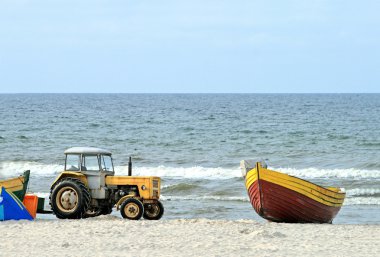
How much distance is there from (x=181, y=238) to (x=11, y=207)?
4080 millimetres

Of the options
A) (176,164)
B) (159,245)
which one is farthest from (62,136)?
(159,245)

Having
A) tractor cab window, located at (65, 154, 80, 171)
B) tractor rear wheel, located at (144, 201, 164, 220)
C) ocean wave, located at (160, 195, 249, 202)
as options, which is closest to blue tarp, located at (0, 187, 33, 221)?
tractor cab window, located at (65, 154, 80, 171)

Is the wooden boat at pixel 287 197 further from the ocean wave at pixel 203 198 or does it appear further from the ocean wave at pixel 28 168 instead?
the ocean wave at pixel 28 168

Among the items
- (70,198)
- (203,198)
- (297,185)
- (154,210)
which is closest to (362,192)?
(203,198)

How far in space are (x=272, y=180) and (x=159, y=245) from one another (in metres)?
4.28

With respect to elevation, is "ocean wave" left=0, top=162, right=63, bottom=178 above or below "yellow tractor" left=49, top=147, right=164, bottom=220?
above

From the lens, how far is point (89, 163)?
1648 cm

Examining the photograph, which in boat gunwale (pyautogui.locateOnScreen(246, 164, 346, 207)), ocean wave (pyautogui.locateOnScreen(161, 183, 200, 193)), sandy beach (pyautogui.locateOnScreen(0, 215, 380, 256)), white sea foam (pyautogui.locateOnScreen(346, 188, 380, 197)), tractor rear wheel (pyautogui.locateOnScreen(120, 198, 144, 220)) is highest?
ocean wave (pyautogui.locateOnScreen(161, 183, 200, 193))

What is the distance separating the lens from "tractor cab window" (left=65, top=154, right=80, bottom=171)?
1652 cm

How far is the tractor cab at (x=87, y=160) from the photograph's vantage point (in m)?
16.4

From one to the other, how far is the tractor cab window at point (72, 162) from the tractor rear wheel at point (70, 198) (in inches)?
14.0

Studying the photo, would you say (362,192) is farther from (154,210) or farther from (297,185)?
(154,210)

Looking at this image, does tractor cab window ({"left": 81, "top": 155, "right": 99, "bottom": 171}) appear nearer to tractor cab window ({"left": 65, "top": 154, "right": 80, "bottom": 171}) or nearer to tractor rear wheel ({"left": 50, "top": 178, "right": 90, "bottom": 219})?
tractor cab window ({"left": 65, "top": 154, "right": 80, "bottom": 171})

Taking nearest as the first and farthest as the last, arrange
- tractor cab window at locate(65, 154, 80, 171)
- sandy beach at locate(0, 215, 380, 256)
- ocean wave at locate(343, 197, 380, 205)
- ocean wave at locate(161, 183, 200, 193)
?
sandy beach at locate(0, 215, 380, 256) < tractor cab window at locate(65, 154, 80, 171) < ocean wave at locate(343, 197, 380, 205) < ocean wave at locate(161, 183, 200, 193)
